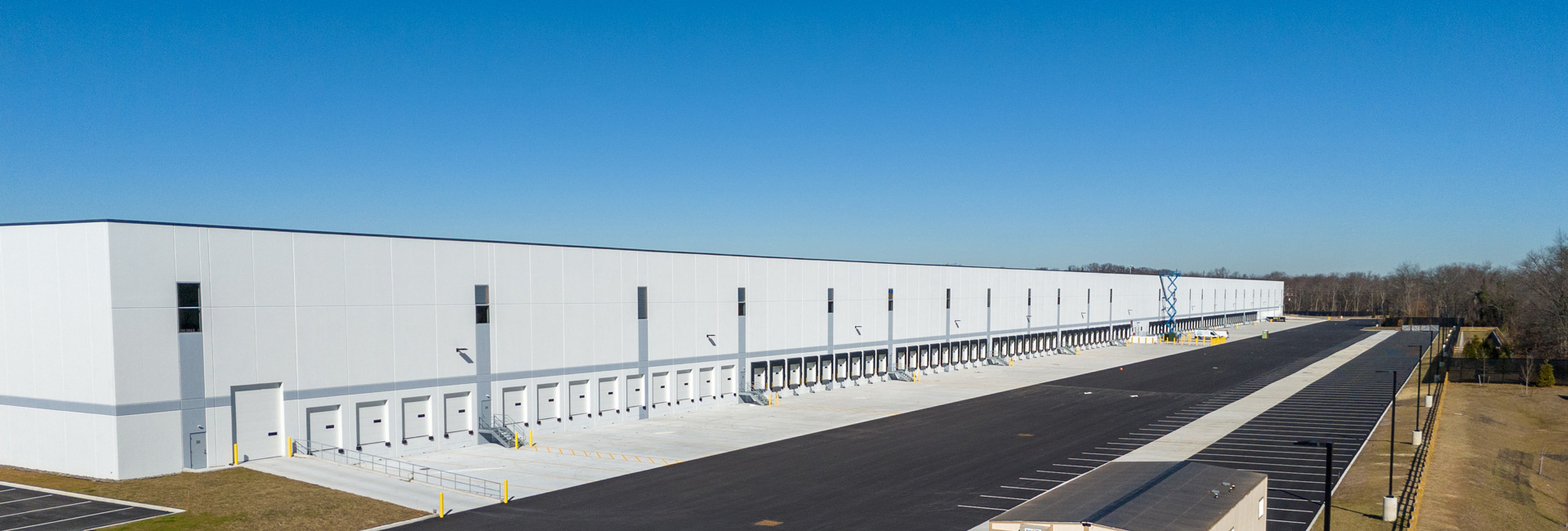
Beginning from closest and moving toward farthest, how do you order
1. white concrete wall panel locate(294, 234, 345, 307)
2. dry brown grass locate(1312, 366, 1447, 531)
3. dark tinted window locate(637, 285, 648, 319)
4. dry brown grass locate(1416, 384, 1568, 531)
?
dry brown grass locate(1312, 366, 1447, 531), dry brown grass locate(1416, 384, 1568, 531), white concrete wall panel locate(294, 234, 345, 307), dark tinted window locate(637, 285, 648, 319)

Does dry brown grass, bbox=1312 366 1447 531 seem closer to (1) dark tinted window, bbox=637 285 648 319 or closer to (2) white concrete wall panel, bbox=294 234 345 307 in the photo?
(1) dark tinted window, bbox=637 285 648 319

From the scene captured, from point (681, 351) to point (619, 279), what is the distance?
22.5 feet

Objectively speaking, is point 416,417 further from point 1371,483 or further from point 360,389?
point 1371,483

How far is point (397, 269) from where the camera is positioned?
41.3 metres

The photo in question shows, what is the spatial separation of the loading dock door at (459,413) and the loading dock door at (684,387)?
47.2 ft

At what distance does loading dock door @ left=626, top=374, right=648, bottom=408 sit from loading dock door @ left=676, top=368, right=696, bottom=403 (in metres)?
3.12

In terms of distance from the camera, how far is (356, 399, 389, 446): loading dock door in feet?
130

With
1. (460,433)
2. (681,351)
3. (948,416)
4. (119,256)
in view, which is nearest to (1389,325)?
(948,416)

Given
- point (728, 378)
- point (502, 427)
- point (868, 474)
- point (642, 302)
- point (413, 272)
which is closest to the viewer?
point (868, 474)

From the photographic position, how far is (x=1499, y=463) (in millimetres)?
45094

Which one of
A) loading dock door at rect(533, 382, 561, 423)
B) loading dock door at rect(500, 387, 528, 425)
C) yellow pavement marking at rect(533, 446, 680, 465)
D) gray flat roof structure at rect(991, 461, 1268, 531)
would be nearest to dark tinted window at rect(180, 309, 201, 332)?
loading dock door at rect(500, 387, 528, 425)

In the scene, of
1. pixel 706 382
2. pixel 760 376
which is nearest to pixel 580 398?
pixel 706 382

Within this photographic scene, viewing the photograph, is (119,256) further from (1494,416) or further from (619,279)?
(1494,416)

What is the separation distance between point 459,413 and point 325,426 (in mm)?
6323
